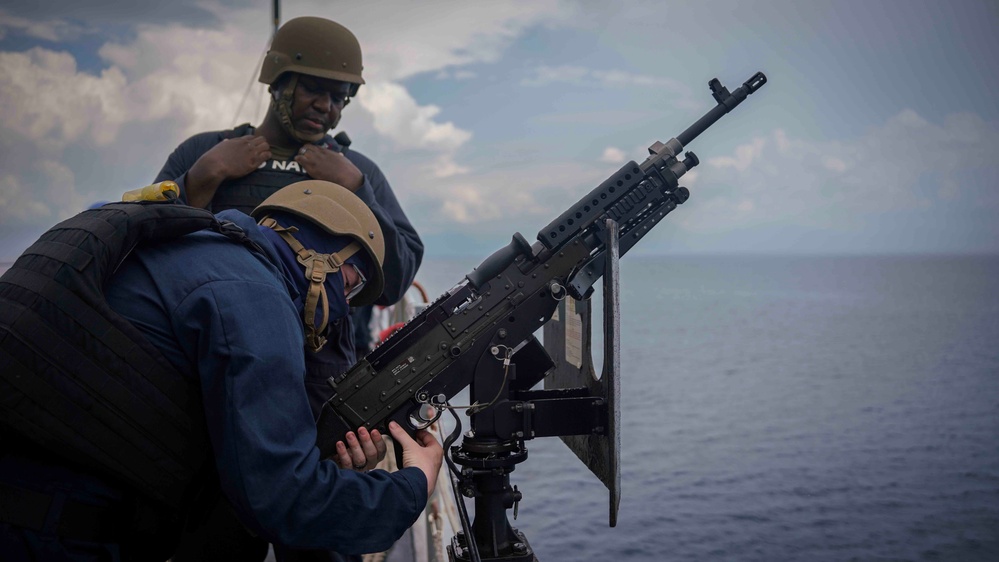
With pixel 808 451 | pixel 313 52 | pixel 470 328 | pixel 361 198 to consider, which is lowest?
pixel 808 451

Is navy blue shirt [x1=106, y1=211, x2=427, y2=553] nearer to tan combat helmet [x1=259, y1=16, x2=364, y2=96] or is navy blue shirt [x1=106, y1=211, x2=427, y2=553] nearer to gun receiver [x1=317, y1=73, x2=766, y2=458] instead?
gun receiver [x1=317, y1=73, x2=766, y2=458]

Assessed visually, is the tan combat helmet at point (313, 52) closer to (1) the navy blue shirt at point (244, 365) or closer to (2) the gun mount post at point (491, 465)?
(2) the gun mount post at point (491, 465)

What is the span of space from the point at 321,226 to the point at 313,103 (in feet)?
4.66

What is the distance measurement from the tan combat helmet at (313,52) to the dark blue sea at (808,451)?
3.82 metres

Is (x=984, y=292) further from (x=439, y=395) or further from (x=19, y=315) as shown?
(x=19, y=315)

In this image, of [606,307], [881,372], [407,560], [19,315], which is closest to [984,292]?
[881,372]

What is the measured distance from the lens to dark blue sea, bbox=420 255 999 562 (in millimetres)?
5582

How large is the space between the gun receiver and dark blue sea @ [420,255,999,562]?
11.5 ft

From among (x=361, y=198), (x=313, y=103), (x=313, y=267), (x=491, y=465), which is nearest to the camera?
(x=313, y=267)

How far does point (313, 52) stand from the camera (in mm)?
3398

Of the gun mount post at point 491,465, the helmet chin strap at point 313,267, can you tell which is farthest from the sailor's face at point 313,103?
the gun mount post at point 491,465

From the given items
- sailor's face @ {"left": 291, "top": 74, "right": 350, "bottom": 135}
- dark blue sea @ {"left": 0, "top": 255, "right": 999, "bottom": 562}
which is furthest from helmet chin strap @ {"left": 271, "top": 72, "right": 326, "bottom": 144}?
dark blue sea @ {"left": 0, "top": 255, "right": 999, "bottom": 562}

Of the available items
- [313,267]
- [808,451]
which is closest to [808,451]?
[808,451]

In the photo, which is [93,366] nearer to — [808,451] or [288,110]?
[288,110]
